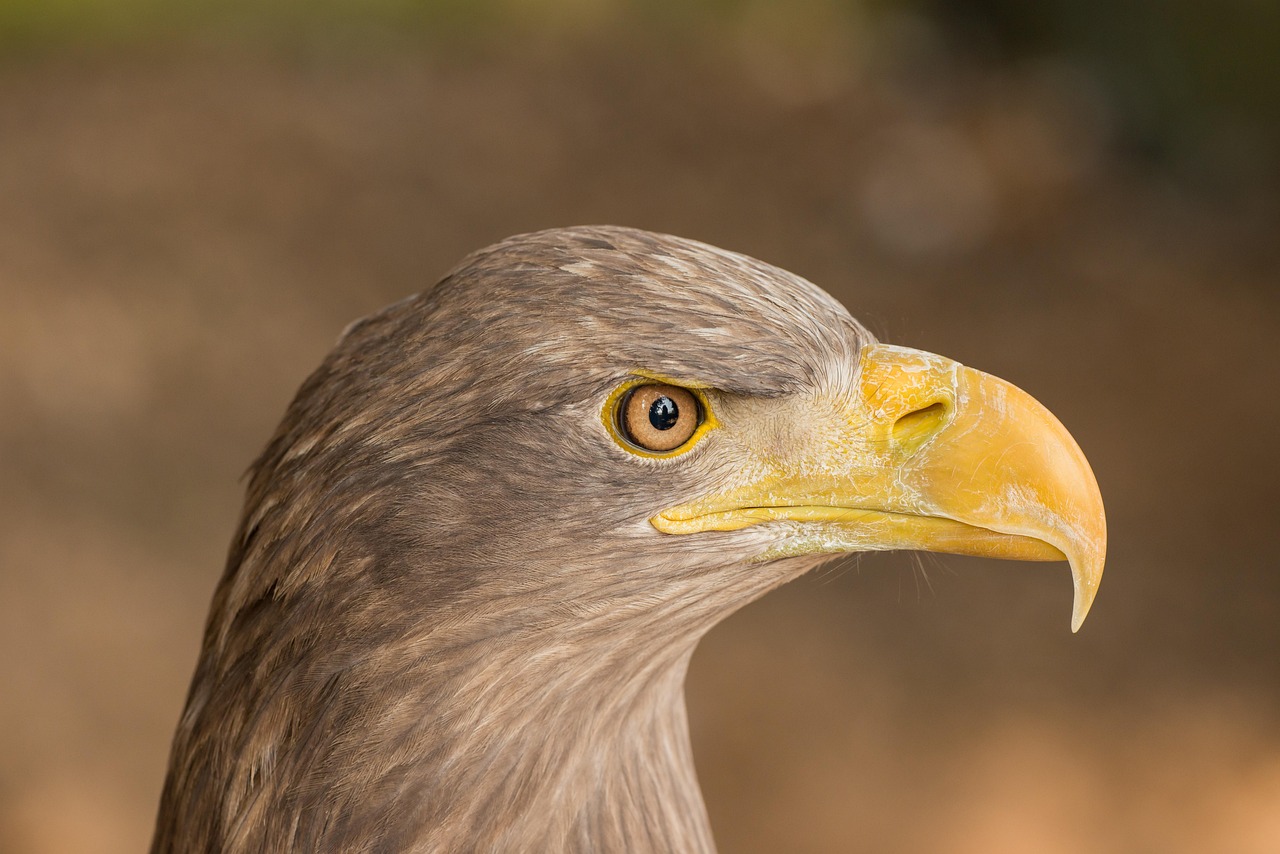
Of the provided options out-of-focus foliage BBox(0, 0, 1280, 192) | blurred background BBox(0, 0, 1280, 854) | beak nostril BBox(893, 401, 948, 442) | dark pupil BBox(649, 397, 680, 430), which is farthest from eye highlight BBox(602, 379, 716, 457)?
out-of-focus foliage BBox(0, 0, 1280, 192)

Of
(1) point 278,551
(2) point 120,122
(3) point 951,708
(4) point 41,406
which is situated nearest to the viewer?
(1) point 278,551

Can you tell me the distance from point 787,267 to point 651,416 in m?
5.67

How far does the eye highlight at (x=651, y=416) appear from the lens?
152 cm

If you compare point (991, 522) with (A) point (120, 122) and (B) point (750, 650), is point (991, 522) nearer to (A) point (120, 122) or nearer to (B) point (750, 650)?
(B) point (750, 650)

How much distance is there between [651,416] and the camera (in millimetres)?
1527

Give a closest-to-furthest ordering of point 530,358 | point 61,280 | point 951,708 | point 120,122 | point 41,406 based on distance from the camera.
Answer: point 530,358 < point 951,708 < point 41,406 < point 61,280 < point 120,122

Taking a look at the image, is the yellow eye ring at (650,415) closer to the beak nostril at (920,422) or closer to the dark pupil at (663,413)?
the dark pupil at (663,413)

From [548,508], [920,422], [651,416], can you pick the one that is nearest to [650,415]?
[651,416]

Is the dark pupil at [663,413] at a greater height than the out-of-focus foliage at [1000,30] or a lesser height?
lesser

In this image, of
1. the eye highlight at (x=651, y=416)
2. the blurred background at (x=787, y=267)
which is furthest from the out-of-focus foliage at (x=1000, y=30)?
the eye highlight at (x=651, y=416)

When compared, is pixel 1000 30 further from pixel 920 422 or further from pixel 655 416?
pixel 655 416

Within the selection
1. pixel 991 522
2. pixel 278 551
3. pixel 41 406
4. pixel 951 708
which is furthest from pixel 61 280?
pixel 991 522

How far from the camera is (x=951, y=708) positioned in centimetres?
486

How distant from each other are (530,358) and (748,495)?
0.34m
